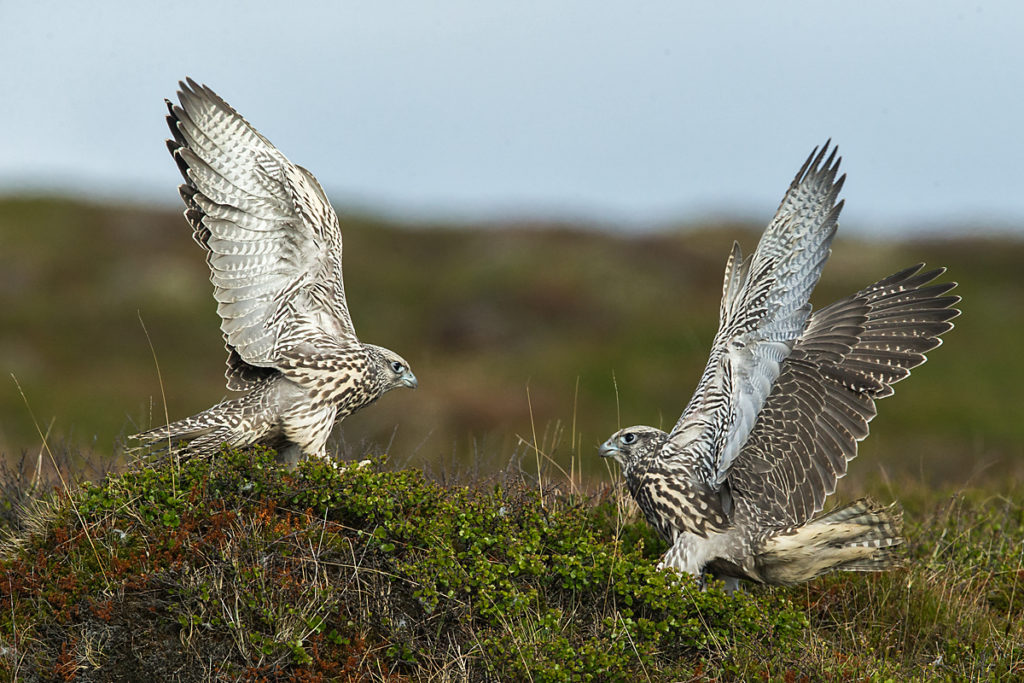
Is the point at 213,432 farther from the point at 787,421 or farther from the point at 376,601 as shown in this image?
the point at 787,421

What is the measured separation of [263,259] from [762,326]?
2.88m

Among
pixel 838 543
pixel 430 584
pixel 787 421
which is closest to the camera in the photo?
pixel 430 584

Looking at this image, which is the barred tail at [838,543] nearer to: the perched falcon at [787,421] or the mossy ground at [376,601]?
the perched falcon at [787,421]

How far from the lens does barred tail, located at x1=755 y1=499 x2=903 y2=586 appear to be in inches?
200

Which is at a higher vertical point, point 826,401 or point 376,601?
point 826,401

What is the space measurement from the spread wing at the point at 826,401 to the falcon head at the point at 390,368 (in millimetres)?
1947

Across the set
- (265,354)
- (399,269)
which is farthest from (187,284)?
(265,354)

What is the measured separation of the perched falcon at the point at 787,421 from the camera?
5262 mm

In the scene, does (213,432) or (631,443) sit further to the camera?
(631,443)

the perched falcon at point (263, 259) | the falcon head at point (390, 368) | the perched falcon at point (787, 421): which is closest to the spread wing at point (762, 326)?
the perched falcon at point (787, 421)

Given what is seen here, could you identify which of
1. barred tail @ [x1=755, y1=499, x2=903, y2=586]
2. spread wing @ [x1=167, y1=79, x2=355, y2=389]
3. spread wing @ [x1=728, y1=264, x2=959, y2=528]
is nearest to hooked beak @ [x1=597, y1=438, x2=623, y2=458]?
spread wing @ [x1=728, y1=264, x2=959, y2=528]

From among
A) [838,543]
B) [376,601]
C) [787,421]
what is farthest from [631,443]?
[376,601]

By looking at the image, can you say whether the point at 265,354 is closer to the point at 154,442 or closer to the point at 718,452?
the point at 154,442

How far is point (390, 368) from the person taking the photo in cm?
589
